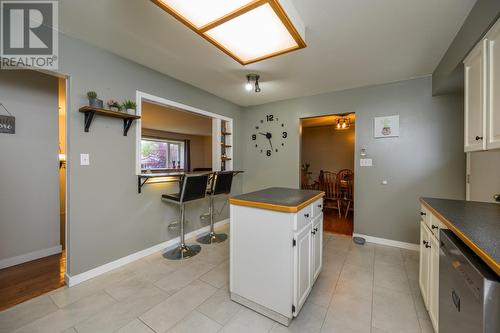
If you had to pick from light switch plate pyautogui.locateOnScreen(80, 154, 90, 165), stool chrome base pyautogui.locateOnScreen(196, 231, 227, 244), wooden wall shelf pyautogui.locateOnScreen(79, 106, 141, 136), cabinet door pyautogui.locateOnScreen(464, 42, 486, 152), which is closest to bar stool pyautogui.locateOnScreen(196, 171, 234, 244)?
stool chrome base pyautogui.locateOnScreen(196, 231, 227, 244)

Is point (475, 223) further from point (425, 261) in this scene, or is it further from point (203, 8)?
point (203, 8)

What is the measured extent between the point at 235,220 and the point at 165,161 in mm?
5768

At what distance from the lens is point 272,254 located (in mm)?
1539

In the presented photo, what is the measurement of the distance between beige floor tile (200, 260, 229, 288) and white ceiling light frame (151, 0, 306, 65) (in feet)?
7.37

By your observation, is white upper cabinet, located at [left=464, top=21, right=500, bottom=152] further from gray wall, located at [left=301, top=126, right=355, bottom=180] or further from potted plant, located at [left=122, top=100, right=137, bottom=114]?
gray wall, located at [left=301, top=126, right=355, bottom=180]

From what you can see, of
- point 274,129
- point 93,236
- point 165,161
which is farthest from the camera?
point 165,161

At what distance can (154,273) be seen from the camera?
2236 mm

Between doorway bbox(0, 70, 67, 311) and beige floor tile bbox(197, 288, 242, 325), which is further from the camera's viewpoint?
doorway bbox(0, 70, 67, 311)

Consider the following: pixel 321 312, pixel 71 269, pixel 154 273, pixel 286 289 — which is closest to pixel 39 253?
pixel 71 269

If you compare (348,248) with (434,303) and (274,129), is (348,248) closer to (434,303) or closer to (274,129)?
(434,303)

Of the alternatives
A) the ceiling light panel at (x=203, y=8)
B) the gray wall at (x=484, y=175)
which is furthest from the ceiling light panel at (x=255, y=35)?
the gray wall at (x=484, y=175)

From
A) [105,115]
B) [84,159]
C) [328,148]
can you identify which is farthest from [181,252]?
[328,148]

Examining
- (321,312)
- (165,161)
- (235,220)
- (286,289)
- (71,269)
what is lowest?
(321,312)

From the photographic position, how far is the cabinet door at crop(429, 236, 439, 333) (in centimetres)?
136
